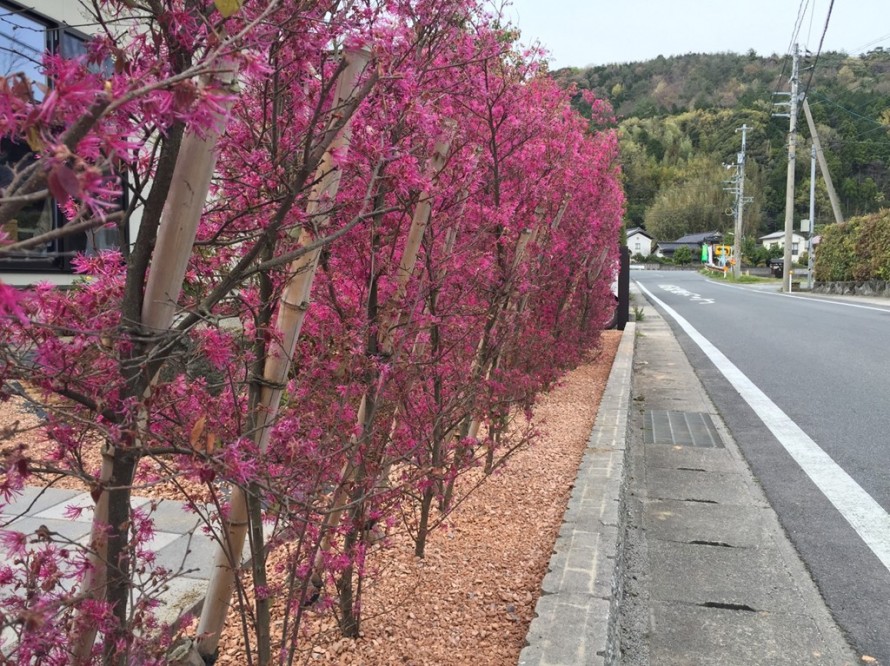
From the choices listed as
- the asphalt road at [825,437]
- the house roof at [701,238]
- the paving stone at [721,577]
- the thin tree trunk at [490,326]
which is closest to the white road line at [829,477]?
the asphalt road at [825,437]

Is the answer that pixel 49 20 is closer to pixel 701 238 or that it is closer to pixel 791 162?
pixel 791 162

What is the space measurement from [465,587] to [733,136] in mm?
107921

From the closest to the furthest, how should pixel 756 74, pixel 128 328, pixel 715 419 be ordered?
pixel 128 328 → pixel 715 419 → pixel 756 74

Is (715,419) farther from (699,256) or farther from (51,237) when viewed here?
(699,256)

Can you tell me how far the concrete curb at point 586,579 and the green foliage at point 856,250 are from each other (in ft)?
86.6

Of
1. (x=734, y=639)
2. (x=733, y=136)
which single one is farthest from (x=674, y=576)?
(x=733, y=136)

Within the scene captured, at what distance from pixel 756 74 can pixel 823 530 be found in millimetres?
134300

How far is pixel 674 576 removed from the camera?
3.44 metres

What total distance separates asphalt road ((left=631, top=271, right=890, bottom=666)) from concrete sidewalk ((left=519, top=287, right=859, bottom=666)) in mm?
157

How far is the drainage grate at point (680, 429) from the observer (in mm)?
6035

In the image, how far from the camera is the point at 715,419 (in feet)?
22.7

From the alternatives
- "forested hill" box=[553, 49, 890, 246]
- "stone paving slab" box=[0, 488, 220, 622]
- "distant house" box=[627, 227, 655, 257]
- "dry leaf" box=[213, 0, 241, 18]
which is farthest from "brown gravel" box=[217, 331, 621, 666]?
"distant house" box=[627, 227, 655, 257]

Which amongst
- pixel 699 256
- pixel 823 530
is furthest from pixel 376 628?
pixel 699 256

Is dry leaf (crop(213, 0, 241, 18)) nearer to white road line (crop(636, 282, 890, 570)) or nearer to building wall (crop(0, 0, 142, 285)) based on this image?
white road line (crop(636, 282, 890, 570))
